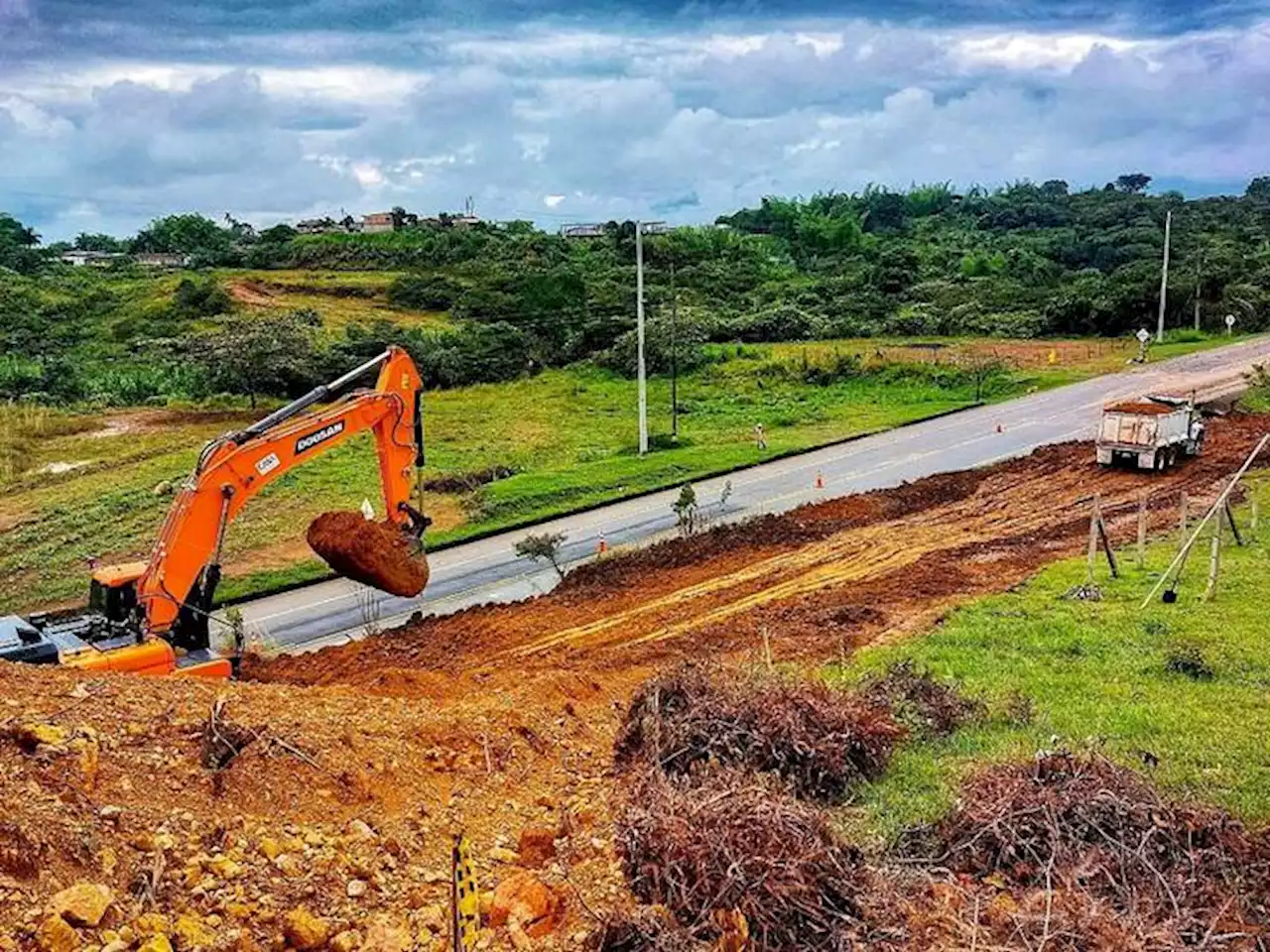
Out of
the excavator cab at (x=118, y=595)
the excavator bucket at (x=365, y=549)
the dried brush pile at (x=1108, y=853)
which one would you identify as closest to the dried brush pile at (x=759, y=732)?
the dried brush pile at (x=1108, y=853)

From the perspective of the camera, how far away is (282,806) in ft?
27.6

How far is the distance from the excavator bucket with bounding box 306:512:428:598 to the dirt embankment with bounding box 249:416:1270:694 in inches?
50.8

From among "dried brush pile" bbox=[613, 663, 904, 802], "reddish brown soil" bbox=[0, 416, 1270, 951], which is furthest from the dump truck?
"dried brush pile" bbox=[613, 663, 904, 802]

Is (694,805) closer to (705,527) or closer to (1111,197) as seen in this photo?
(705,527)

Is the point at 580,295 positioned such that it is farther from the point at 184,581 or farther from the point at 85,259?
the point at 85,259

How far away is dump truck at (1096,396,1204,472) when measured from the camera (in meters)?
27.7

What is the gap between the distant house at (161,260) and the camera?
96062mm

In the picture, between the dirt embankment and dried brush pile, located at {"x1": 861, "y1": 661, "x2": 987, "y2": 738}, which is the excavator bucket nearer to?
the dirt embankment

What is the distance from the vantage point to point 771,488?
100 ft

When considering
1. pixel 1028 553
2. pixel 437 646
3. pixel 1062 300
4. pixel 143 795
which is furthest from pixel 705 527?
pixel 1062 300

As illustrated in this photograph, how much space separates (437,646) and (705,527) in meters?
9.36

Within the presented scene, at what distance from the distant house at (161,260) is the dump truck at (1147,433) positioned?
3262 inches

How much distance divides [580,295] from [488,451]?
31270mm

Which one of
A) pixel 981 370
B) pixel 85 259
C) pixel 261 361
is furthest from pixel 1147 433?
pixel 85 259
